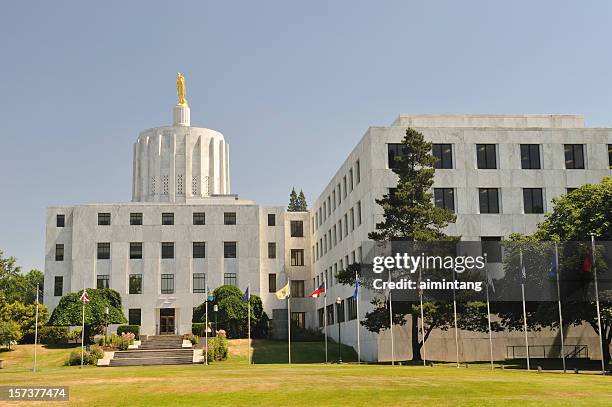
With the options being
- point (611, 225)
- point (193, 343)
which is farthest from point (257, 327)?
point (611, 225)

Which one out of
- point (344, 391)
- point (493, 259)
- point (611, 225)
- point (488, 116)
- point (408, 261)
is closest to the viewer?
point (344, 391)

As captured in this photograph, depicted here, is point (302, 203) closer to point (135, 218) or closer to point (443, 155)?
point (135, 218)

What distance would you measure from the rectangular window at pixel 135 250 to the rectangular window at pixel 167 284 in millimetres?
3553

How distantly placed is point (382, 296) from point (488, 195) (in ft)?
42.2

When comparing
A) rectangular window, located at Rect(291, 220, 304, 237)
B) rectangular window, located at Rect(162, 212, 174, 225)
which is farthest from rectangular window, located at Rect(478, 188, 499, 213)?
rectangular window, located at Rect(162, 212, 174, 225)

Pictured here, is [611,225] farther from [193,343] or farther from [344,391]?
[193,343]

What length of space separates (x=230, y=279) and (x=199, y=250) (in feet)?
15.3

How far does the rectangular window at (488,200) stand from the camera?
6281cm

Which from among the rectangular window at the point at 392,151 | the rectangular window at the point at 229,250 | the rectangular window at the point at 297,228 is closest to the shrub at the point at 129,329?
the rectangular window at the point at 229,250

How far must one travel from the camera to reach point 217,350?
63.2 m

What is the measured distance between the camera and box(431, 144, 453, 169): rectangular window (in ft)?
207

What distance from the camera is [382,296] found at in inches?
2281

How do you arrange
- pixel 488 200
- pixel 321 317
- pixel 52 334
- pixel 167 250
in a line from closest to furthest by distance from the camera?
pixel 488 200 → pixel 52 334 → pixel 321 317 → pixel 167 250

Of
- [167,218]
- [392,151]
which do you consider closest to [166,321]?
[167,218]
